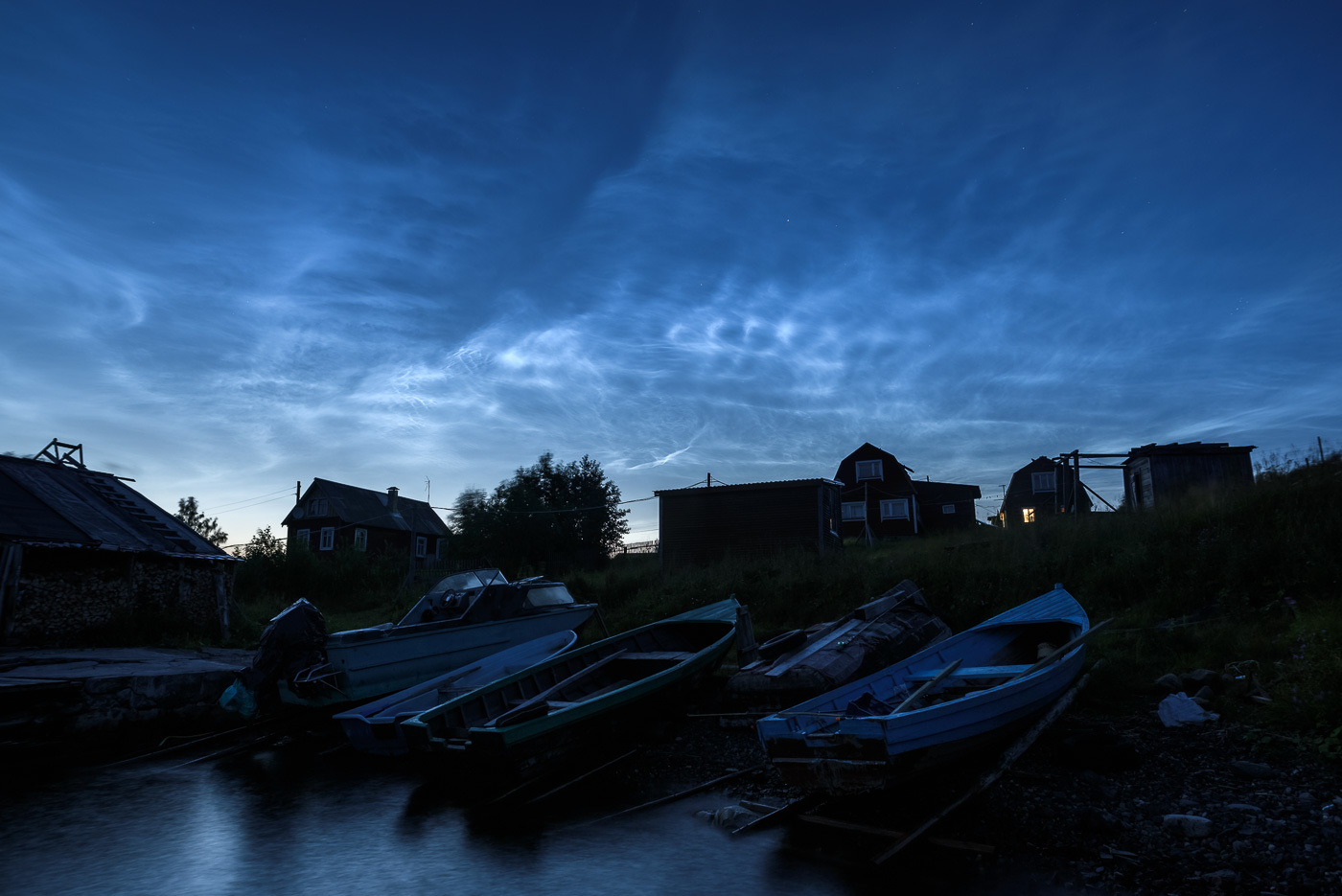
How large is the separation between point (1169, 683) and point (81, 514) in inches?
870

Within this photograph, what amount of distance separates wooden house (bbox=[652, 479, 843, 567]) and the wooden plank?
15.1m

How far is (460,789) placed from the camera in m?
8.58

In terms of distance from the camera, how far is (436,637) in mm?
12586

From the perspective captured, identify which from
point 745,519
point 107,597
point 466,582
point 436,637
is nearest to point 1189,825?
point 436,637

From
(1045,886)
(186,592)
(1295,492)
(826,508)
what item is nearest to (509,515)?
(826,508)

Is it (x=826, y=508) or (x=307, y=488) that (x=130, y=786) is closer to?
(x=826, y=508)

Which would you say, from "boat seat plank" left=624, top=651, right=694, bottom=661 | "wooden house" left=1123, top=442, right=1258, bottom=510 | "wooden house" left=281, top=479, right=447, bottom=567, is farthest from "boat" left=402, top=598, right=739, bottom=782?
"wooden house" left=281, top=479, right=447, bottom=567

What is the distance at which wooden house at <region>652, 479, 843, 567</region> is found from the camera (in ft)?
88.8

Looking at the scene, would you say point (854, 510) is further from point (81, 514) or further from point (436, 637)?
point (81, 514)

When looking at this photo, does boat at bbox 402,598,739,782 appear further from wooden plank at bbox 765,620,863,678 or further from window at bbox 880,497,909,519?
window at bbox 880,497,909,519

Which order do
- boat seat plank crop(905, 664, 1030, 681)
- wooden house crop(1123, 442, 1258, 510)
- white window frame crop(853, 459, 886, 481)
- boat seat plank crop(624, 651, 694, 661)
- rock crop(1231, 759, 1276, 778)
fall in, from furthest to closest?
white window frame crop(853, 459, 886, 481)
wooden house crop(1123, 442, 1258, 510)
boat seat plank crop(624, 651, 694, 661)
boat seat plank crop(905, 664, 1030, 681)
rock crop(1231, 759, 1276, 778)

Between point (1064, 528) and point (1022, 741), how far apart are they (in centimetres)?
1033

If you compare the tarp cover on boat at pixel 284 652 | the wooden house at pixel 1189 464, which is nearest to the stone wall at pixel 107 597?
the tarp cover on boat at pixel 284 652

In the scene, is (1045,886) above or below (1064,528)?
below
